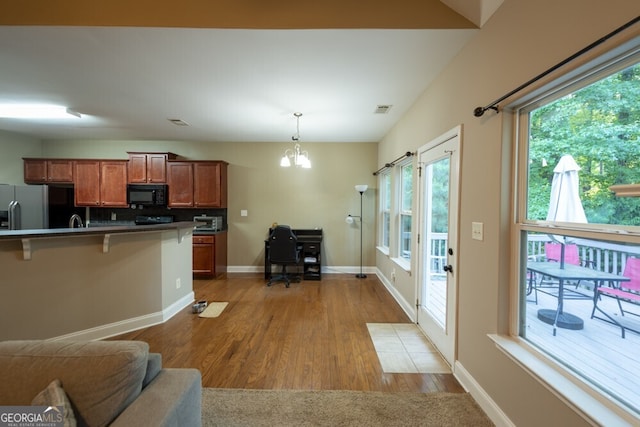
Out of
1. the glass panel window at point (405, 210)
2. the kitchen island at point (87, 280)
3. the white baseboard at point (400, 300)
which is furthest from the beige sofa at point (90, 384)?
the glass panel window at point (405, 210)

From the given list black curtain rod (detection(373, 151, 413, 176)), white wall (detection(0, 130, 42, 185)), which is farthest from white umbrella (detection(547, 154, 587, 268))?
white wall (detection(0, 130, 42, 185))

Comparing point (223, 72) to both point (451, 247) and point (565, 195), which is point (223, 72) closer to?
point (451, 247)

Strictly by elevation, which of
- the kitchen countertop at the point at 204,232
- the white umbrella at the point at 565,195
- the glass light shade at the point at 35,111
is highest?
the glass light shade at the point at 35,111

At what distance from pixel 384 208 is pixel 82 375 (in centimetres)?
461

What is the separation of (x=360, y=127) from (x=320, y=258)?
2484 mm

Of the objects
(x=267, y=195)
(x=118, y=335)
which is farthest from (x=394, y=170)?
(x=118, y=335)

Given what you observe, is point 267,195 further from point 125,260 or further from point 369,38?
point 369,38

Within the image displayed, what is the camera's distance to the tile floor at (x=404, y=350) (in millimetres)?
2238

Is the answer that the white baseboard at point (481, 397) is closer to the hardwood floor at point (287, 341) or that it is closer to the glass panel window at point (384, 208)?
the hardwood floor at point (287, 341)

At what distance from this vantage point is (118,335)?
2.76 m

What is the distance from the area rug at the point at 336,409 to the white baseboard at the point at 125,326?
1546 mm

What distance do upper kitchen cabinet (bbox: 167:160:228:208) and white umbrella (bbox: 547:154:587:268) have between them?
4766mm

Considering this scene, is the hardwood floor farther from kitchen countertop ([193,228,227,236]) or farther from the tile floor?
kitchen countertop ([193,228,227,236])

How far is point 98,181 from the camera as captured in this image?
16.2 feet
